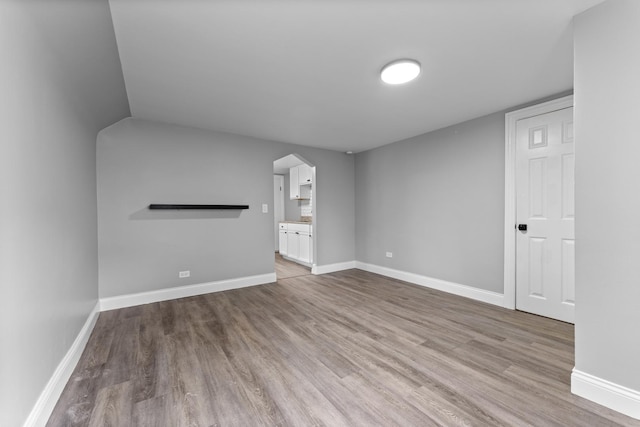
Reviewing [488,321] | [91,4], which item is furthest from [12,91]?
[488,321]

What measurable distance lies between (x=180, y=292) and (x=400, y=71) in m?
3.59

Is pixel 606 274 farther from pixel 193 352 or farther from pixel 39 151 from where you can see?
pixel 39 151

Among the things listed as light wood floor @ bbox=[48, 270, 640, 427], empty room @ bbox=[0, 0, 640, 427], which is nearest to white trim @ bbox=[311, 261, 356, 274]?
empty room @ bbox=[0, 0, 640, 427]

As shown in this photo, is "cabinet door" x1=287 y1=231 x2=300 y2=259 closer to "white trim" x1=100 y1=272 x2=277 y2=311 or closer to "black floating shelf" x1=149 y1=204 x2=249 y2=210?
"white trim" x1=100 y1=272 x2=277 y2=311

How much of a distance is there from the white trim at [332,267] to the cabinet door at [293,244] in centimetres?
99

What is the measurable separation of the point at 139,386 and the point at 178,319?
1.13m

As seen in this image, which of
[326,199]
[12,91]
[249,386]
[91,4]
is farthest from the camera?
[326,199]

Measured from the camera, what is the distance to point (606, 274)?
153 centimetres

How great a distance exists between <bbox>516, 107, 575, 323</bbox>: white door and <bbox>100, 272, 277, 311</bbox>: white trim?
3356 mm

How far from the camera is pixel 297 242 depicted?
18.9 ft

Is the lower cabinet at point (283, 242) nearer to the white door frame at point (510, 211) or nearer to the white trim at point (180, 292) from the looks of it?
the white trim at point (180, 292)

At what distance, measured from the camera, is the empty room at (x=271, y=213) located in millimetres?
A: 1458

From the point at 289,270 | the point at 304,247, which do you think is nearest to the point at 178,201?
the point at 289,270

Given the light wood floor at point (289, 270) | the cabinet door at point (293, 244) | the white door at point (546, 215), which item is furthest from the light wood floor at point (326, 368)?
the cabinet door at point (293, 244)
